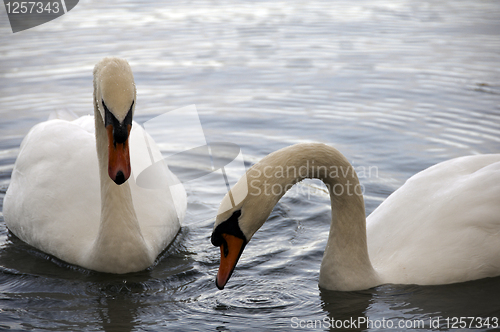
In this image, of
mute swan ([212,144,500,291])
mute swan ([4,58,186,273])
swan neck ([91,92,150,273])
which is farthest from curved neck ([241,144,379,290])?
swan neck ([91,92,150,273])

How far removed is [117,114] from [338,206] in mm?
1721

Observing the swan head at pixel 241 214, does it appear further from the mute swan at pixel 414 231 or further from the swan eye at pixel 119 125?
the swan eye at pixel 119 125

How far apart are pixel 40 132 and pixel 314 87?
5.53m

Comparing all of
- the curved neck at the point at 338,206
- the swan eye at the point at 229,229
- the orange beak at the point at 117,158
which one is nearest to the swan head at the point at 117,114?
the orange beak at the point at 117,158

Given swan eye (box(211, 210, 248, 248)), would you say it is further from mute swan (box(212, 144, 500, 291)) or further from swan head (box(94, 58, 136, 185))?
swan head (box(94, 58, 136, 185))

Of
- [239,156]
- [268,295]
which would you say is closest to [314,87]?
[239,156]

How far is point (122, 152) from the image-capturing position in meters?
4.66

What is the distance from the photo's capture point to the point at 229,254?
14.0ft

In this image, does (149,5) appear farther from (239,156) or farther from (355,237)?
(355,237)

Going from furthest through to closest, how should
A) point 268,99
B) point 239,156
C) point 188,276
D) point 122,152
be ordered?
point 268,99, point 239,156, point 188,276, point 122,152

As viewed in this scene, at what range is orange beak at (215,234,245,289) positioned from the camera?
13.8 feet

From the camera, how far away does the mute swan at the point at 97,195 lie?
4688 millimetres

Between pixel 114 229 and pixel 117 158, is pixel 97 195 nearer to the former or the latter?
pixel 114 229

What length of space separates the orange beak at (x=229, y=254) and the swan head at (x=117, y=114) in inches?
36.1
